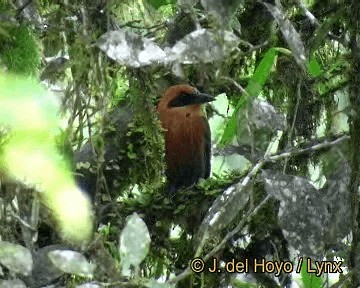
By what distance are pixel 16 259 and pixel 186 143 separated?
175 cm

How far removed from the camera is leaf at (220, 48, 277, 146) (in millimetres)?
1320

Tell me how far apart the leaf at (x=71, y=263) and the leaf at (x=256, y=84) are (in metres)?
0.40

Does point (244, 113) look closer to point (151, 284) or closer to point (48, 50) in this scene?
point (151, 284)

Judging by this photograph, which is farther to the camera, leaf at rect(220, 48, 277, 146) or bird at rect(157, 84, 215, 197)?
bird at rect(157, 84, 215, 197)

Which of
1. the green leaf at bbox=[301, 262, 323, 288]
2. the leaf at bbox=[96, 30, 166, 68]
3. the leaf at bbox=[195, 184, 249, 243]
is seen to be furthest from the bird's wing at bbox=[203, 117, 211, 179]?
the leaf at bbox=[96, 30, 166, 68]

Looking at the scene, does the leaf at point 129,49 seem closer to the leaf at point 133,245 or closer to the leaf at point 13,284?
the leaf at point 133,245

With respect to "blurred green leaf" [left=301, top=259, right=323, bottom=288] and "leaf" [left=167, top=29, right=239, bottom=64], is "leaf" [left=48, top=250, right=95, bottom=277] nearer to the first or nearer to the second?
"leaf" [left=167, top=29, right=239, bottom=64]

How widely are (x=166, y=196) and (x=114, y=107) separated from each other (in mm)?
281

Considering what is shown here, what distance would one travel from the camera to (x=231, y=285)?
1.84 metres

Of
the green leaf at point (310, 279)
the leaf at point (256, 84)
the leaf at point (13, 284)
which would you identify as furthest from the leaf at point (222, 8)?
the green leaf at point (310, 279)

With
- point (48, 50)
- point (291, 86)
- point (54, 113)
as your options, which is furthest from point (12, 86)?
point (291, 86)

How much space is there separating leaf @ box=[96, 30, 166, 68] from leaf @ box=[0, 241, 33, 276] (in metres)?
0.29

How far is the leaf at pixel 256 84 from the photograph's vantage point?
4.33 feet

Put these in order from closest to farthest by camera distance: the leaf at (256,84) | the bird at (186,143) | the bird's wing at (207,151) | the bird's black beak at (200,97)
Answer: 1. the leaf at (256,84)
2. the bird's black beak at (200,97)
3. the bird at (186,143)
4. the bird's wing at (207,151)
